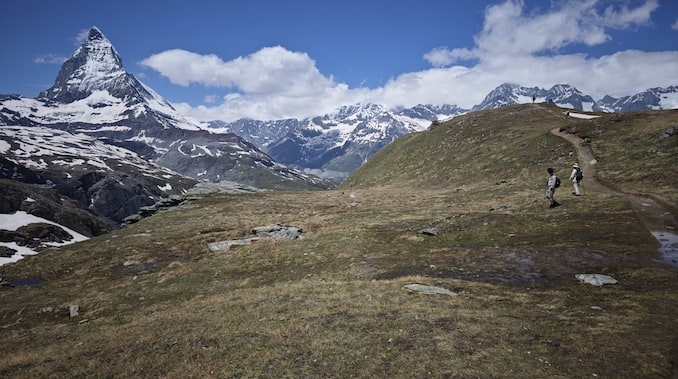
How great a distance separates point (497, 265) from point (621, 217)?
12684 mm

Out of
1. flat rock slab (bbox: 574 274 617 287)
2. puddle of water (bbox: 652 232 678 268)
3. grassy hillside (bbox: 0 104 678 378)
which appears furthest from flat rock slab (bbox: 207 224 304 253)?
puddle of water (bbox: 652 232 678 268)

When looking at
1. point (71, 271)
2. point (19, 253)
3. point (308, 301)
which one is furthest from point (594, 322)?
point (19, 253)

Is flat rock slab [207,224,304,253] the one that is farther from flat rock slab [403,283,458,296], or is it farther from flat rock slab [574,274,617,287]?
flat rock slab [574,274,617,287]

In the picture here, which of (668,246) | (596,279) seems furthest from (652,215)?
(596,279)

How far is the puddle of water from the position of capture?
19656mm

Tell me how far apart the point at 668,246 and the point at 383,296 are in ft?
55.1

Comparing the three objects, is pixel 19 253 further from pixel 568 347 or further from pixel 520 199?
pixel 568 347

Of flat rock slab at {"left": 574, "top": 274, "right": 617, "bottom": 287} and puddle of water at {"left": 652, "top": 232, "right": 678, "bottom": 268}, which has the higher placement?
puddle of water at {"left": 652, "top": 232, "right": 678, "bottom": 268}

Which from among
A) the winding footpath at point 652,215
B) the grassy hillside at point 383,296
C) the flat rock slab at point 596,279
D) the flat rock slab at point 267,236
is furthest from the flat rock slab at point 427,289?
the flat rock slab at point 267,236

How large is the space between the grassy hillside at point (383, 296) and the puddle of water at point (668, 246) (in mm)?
539

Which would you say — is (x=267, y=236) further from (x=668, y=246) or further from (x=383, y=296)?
(x=668, y=246)

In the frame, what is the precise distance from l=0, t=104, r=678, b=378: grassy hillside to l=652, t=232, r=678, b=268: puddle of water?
1.77 ft

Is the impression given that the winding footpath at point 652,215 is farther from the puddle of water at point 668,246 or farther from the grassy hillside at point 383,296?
the grassy hillside at point 383,296

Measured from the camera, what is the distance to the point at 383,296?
Answer: 19938 millimetres
